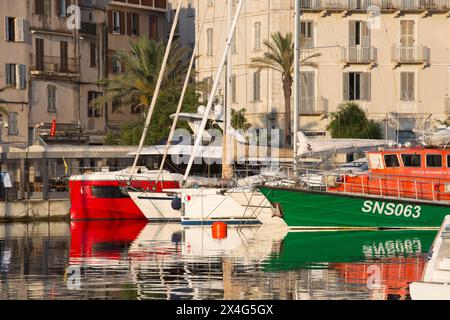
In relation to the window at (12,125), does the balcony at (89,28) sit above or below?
above

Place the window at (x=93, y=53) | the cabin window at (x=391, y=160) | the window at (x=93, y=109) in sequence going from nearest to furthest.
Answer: the cabin window at (x=391, y=160) → the window at (x=93, y=109) → the window at (x=93, y=53)

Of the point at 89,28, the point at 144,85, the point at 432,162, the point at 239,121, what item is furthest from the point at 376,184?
the point at 89,28

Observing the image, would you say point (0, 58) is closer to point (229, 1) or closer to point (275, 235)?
point (229, 1)

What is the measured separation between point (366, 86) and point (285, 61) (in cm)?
672

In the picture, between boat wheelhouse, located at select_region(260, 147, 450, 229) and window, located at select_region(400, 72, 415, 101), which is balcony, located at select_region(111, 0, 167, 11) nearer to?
window, located at select_region(400, 72, 415, 101)

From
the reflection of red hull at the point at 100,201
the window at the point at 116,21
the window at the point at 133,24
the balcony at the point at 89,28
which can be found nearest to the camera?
the reflection of red hull at the point at 100,201

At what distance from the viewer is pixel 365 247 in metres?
44.3

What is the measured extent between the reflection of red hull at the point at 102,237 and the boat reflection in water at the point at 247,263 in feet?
0.11

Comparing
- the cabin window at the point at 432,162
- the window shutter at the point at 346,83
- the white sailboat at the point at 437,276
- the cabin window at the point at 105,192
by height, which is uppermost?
the window shutter at the point at 346,83

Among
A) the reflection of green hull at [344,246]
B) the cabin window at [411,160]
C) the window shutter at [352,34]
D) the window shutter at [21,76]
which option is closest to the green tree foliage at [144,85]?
the window shutter at [21,76]

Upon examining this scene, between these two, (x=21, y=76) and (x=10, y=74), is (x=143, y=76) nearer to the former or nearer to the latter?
(x=21, y=76)

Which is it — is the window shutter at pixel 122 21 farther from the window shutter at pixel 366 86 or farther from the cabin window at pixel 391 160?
the cabin window at pixel 391 160

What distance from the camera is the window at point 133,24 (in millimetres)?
95438
